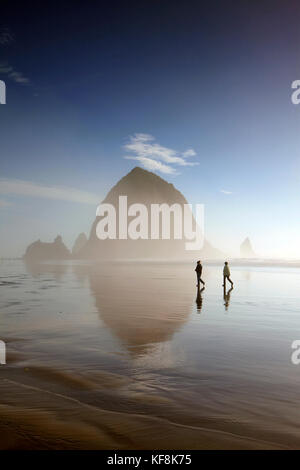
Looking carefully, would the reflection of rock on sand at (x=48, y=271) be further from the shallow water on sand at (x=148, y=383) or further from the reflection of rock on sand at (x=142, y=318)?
the shallow water on sand at (x=148, y=383)

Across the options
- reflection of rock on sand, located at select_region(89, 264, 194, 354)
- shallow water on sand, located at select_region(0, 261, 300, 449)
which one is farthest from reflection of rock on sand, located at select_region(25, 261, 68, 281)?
shallow water on sand, located at select_region(0, 261, 300, 449)

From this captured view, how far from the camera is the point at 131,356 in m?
6.76

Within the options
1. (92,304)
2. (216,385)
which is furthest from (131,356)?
(92,304)

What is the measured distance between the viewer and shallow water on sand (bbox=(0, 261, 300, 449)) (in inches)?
142

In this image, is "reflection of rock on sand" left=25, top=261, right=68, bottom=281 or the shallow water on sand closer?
the shallow water on sand

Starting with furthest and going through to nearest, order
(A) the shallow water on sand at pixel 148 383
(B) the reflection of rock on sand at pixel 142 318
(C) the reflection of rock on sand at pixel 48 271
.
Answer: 1. (C) the reflection of rock on sand at pixel 48 271
2. (B) the reflection of rock on sand at pixel 142 318
3. (A) the shallow water on sand at pixel 148 383

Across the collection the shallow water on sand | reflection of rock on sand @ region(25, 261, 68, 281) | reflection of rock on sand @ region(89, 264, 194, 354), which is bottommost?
reflection of rock on sand @ region(25, 261, 68, 281)

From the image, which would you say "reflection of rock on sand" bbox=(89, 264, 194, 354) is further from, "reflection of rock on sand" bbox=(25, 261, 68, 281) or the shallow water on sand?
"reflection of rock on sand" bbox=(25, 261, 68, 281)

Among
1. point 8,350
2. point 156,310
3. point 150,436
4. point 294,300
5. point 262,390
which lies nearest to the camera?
point 150,436

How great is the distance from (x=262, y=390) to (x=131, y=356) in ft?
8.98

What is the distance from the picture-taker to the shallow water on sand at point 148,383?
11.9 feet

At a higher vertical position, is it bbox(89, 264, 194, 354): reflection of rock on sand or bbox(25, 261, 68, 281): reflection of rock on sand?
bbox(89, 264, 194, 354): reflection of rock on sand

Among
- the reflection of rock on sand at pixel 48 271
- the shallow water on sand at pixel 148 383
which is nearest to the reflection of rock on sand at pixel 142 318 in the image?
the shallow water on sand at pixel 148 383
